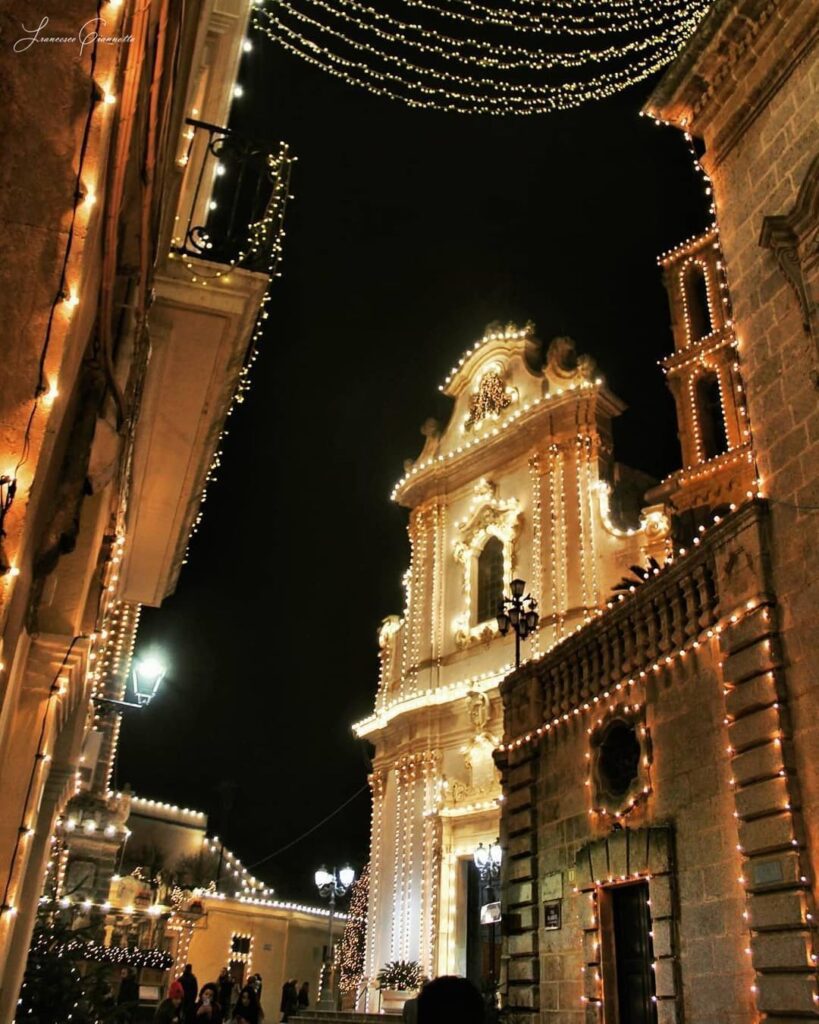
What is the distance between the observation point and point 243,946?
31562 mm

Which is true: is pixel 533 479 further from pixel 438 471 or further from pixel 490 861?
pixel 490 861

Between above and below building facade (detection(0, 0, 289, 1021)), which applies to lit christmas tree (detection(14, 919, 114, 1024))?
below

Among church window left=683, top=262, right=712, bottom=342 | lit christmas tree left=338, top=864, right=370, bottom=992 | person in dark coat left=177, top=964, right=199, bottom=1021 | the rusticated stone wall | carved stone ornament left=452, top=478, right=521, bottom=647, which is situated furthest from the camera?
lit christmas tree left=338, top=864, right=370, bottom=992

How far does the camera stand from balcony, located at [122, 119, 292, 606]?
26.5ft

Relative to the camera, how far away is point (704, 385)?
1792 cm

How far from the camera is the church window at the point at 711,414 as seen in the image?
1738 cm

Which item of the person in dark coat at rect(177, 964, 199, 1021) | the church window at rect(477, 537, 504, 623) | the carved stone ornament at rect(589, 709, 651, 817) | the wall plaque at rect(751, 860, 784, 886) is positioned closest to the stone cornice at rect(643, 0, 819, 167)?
the carved stone ornament at rect(589, 709, 651, 817)

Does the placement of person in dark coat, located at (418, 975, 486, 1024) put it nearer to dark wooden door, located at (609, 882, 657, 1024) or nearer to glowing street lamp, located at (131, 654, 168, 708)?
dark wooden door, located at (609, 882, 657, 1024)

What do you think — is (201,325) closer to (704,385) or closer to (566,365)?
(704,385)

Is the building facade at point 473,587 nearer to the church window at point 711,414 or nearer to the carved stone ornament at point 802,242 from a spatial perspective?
the church window at point 711,414

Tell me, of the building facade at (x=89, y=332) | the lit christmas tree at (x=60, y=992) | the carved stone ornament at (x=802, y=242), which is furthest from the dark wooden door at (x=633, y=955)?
the carved stone ornament at (x=802, y=242)

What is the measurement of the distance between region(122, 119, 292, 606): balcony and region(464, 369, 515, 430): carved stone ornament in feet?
47.3

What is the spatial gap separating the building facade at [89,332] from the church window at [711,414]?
10.3m

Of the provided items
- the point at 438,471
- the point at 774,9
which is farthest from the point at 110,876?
the point at 774,9
